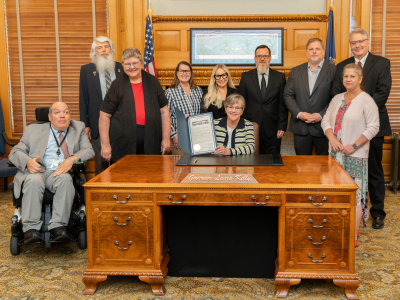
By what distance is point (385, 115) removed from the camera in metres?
3.71

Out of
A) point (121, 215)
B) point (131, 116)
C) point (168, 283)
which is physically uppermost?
point (131, 116)

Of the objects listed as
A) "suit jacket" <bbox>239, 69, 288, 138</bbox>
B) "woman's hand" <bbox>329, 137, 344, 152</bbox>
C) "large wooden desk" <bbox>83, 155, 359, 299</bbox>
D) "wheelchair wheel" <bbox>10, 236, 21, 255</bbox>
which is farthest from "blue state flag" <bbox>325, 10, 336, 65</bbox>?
"wheelchair wheel" <bbox>10, 236, 21, 255</bbox>

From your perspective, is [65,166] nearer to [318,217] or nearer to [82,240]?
[82,240]

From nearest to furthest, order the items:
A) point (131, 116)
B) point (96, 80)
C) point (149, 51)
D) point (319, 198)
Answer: point (319, 198)
point (131, 116)
point (96, 80)
point (149, 51)

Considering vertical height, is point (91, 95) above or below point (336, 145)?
above

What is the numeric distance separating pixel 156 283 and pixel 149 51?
11.0 ft

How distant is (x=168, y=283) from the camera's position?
8.44 ft

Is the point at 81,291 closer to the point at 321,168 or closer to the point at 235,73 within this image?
the point at 321,168

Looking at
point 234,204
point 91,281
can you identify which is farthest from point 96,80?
point 234,204

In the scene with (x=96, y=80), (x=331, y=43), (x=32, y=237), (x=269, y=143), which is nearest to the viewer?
(x=32, y=237)

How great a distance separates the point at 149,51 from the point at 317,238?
11.5 feet

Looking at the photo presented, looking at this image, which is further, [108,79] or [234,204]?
[108,79]

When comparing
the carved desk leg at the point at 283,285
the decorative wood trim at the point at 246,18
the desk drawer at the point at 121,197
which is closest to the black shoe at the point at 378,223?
the carved desk leg at the point at 283,285

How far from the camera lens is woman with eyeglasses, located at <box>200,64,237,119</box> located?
13.4ft
